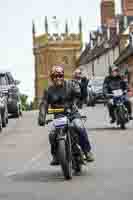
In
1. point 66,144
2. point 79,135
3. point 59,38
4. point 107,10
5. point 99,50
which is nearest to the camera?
point 66,144

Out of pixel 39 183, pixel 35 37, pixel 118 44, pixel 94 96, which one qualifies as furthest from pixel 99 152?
pixel 35 37

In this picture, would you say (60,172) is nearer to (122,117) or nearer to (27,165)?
(27,165)

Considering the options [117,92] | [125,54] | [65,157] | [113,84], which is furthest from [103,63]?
[65,157]

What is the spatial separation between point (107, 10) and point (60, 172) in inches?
4173

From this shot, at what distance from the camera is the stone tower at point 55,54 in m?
168

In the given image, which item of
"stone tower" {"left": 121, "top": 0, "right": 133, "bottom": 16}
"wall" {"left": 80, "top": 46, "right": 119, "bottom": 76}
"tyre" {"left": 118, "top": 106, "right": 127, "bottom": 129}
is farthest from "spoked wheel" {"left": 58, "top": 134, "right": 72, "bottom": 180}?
"wall" {"left": 80, "top": 46, "right": 119, "bottom": 76}

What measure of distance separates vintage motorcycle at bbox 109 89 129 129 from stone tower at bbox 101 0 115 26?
300ft

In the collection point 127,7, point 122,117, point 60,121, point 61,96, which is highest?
point 61,96

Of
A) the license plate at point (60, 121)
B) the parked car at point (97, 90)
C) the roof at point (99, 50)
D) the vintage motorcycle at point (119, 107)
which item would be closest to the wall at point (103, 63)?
the roof at point (99, 50)

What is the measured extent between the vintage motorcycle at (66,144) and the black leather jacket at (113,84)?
12.8 m

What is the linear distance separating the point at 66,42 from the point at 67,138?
505 feet

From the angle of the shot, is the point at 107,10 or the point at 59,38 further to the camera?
the point at 59,38

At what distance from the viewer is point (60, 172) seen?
49.9 ft

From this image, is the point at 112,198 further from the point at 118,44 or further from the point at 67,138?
the point at 118,44
